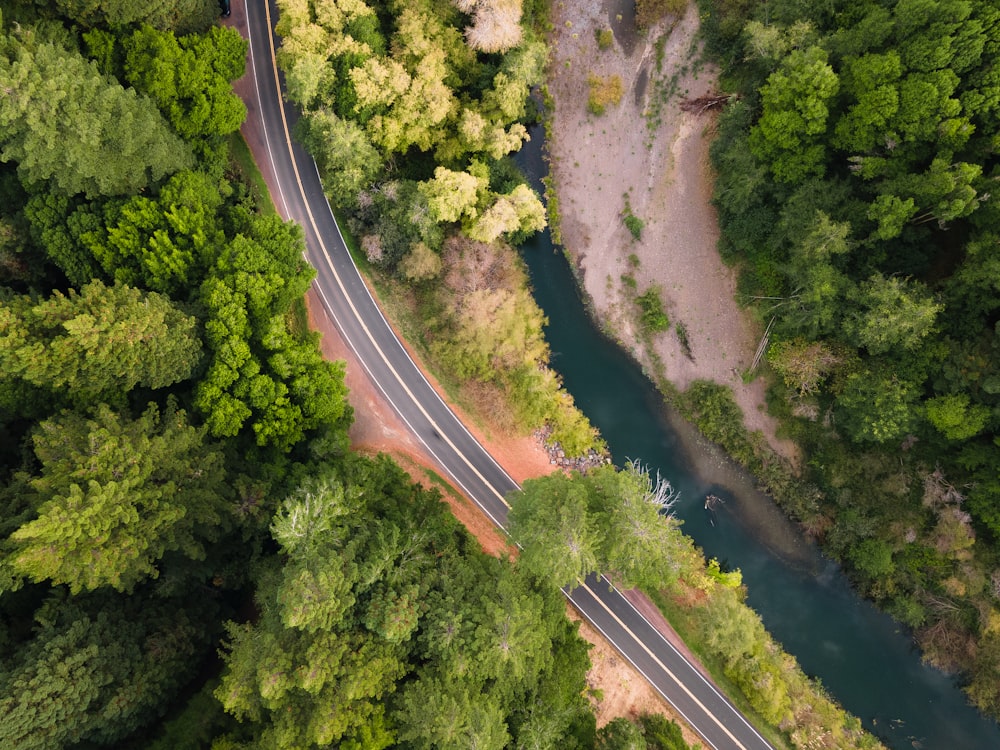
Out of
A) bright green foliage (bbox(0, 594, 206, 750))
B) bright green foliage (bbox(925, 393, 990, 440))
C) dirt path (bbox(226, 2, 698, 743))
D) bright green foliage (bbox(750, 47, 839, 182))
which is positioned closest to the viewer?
bright green foliage (bbox(0, 594, 206, 750))

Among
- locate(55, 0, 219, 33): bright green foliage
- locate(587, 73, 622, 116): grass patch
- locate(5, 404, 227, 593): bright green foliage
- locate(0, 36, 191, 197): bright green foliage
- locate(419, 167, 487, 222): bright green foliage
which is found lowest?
locate(5, 404, 227, 593): bright green foliage

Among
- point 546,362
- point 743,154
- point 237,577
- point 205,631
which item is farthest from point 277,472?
point 743,154

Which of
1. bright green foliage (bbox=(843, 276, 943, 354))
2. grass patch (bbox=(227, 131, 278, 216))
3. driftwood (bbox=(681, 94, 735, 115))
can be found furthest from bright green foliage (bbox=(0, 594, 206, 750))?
driftwood (bbox=(681, 94, 735, 115))

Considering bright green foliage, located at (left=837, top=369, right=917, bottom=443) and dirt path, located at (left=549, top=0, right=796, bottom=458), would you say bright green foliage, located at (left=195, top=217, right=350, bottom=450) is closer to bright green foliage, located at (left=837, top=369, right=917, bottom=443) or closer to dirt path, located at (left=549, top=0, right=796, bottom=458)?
dirt path, located at (left=549, top=0, right=796, bottom=458)

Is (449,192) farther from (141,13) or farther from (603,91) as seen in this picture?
(141,13)

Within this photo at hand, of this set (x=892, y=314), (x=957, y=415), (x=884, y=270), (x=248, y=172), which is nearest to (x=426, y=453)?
(x=248, y=172)

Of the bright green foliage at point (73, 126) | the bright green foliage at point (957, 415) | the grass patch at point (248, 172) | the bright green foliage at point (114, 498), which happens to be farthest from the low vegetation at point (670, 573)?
the bright green foliage at point (73, 126)
